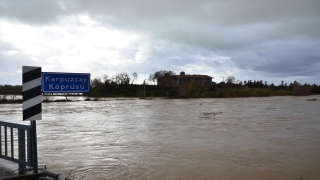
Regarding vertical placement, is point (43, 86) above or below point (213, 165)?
above

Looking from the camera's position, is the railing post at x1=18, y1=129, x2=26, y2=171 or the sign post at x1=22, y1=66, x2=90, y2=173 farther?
the railing post at x1=18, y1=129, x2=26, y2=171

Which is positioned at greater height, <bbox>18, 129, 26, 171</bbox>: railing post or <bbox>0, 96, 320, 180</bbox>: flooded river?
<bbox>18, 129, 26, 171</bbox>: railing post

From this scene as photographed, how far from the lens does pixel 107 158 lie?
8.00 meters

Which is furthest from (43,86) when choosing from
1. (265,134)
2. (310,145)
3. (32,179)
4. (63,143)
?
(265,134)

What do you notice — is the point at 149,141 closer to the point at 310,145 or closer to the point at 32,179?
the point at 310,145

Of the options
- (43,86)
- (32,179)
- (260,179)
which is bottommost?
(260,179)

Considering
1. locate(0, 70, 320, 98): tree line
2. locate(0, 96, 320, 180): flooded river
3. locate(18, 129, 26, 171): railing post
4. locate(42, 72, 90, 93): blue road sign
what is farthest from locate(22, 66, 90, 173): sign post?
locate(0, 70, 320, 98): tree line

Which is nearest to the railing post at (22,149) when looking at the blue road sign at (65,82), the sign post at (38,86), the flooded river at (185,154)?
the sign post at (38,86)

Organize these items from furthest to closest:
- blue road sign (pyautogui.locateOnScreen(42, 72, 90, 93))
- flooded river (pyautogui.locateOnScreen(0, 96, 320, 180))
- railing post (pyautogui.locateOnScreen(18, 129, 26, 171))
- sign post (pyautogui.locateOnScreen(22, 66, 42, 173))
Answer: flooded river (pyautogui.locateOnScreen(0, 96, 320, 180))
railing post (pyautogui.locateOnScreen(18, 129, 26, 171))
sign post (pyautogui.locateOnScreen(22, 66, 42, 173))
blue road sign (pyautogui.locateOnScreen(42, 72, 90, 93))

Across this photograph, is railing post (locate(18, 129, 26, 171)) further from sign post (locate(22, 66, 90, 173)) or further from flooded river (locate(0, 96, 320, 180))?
flooded river (locate(0, 96, 320, 180))

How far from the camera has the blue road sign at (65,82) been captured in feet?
13.8

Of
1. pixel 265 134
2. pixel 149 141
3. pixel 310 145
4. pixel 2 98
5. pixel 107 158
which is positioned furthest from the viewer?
pixel 2 98

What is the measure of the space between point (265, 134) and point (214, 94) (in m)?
38.8

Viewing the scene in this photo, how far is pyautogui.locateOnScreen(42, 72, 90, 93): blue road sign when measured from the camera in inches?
165
